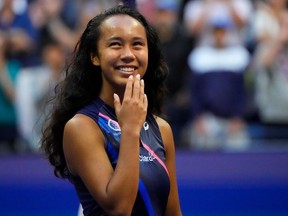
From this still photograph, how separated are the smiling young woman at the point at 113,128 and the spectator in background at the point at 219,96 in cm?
441

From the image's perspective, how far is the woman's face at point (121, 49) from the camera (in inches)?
143

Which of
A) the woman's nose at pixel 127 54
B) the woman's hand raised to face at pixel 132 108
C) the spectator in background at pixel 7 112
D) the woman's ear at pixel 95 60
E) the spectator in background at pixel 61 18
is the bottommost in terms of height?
the spectator in background at pixel 7 112

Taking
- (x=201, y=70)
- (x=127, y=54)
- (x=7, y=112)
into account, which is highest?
(x=127, y=54)

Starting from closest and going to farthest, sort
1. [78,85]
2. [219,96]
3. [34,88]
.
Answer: [78,85], [219,96], [34,88]

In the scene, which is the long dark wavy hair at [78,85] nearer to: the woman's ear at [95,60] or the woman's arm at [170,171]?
the woman's ear at [95,60]

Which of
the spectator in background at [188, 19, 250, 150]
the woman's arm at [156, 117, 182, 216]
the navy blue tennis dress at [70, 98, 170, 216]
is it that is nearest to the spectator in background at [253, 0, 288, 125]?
the spectator in background at [188, 19, 250, 150]

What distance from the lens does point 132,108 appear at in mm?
3539

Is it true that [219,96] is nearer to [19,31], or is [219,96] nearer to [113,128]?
[19,31]

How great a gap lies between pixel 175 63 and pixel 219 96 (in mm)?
609

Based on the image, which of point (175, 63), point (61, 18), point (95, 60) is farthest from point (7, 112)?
point (95, 60)

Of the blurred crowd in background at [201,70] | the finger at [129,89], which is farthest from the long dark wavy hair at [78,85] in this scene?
the blurred crowd in background at [201,70]

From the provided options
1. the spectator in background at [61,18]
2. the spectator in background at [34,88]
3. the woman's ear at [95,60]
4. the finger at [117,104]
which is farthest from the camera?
the spectator in background at [61,18]

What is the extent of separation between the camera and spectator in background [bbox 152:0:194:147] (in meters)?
8.59

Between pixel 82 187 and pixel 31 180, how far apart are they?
4.26 m
